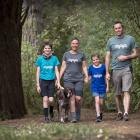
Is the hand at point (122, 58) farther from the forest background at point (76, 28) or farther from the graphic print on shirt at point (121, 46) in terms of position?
the forest background at point (76, 28)

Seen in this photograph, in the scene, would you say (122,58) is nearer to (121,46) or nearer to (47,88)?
(121,46)

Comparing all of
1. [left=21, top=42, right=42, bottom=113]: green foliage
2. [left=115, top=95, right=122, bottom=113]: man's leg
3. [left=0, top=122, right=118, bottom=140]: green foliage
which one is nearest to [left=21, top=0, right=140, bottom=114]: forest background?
[left=21, top=42, right=42, bottom=113]: green foliage

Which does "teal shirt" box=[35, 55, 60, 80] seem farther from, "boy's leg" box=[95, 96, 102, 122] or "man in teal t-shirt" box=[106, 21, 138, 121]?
"man in teal t-shirt" box=[106, 21, 138, 121]

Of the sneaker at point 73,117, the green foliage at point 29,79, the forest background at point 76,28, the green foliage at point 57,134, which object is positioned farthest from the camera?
the forest background at point 76,28

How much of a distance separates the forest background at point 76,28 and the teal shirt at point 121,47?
13.2 feet

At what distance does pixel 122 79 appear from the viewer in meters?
12.8

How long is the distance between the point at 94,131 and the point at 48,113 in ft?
10.1

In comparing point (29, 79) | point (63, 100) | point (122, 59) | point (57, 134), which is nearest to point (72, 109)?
point (63, 100)

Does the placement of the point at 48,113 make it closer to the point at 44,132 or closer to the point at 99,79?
the point at 99,79

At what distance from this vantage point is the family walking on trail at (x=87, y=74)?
41.7ft

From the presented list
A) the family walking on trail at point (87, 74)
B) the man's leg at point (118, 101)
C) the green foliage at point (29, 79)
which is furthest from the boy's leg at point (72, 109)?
the green foliage at point (29, 79)

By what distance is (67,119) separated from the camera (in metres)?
12.9

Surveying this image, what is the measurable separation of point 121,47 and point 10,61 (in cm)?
375

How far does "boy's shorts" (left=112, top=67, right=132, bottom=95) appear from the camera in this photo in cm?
1269
